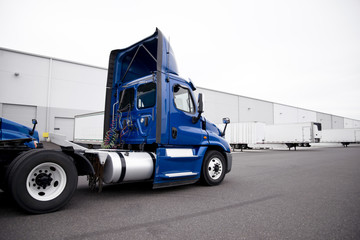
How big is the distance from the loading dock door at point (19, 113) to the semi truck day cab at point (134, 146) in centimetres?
1962

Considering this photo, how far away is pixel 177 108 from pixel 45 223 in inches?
131

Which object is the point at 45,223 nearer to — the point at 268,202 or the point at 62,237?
the point at 62,237

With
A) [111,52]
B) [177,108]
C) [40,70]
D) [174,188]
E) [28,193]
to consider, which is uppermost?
[40,70]

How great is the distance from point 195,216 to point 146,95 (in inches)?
123

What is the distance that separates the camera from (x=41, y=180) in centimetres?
354

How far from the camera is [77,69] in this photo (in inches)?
996

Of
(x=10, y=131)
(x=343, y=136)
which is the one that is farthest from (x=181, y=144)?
(x=343, y=136)

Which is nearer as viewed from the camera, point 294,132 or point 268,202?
point 268,202

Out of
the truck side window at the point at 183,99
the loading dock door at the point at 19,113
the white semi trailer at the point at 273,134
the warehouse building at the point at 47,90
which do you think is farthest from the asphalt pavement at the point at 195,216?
the white semi trailer at the point at 273,134

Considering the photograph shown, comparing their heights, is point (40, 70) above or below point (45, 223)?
above

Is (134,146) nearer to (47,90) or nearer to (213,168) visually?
(213,168)

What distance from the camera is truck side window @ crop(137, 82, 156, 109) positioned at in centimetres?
558

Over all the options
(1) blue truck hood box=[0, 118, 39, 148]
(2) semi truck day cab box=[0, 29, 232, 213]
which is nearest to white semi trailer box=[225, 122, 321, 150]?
(2) semi truck day cab box=[0, 29, 232, 213]

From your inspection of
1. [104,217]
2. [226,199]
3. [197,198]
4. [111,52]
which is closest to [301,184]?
[226,199]
